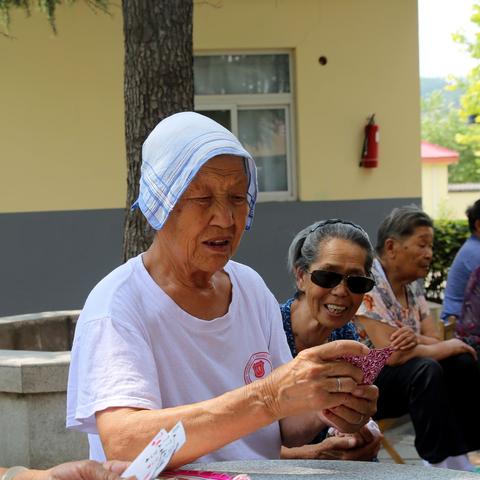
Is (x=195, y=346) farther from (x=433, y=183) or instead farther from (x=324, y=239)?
(x=433, y=183)

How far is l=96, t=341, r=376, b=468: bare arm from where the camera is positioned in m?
1.90

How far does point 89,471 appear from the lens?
1920 mm

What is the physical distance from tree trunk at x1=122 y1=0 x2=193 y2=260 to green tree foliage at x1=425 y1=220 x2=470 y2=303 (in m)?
5.72

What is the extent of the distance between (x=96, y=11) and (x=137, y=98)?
14.6 ft

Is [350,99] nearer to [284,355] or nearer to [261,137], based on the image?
[261,137]

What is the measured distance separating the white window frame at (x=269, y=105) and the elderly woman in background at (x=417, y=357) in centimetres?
476

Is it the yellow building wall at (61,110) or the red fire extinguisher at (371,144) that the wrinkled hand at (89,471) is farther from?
the red fire extinguisher at (371,144)

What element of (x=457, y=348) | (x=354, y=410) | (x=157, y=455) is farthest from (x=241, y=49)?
(x=157, y=455)

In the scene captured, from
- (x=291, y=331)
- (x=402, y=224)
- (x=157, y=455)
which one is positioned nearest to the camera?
(x=157, y=455)

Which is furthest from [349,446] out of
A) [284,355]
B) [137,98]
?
[137,98]

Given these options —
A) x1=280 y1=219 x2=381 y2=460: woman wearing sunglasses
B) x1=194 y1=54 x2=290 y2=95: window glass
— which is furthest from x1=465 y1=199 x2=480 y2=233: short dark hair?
x1=194 y1=54 x2=290 y2=95: window glass

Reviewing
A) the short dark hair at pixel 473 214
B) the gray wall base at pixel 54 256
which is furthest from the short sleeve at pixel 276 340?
the gray wall base at pixel 54 256

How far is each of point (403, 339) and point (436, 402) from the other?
359mm

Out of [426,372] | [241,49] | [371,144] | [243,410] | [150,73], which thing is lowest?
[426,372]
